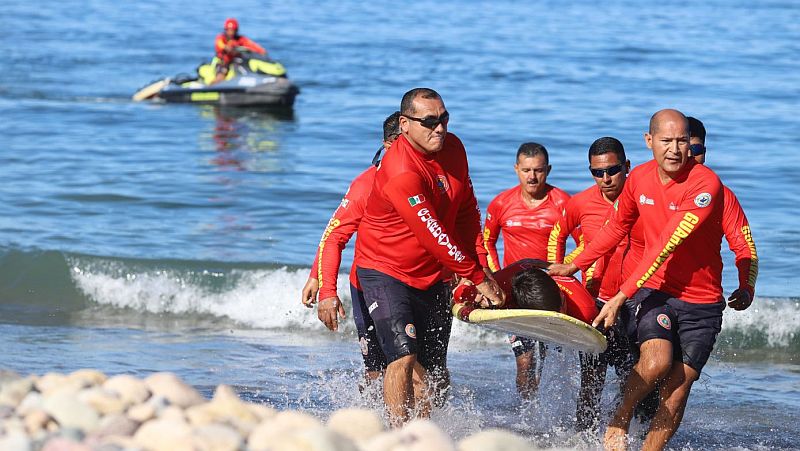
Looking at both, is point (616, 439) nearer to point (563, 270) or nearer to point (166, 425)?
point (563, 270)

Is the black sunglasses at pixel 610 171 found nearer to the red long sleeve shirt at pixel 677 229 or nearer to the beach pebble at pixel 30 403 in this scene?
the red long sleeve shirt at pixel 677 229

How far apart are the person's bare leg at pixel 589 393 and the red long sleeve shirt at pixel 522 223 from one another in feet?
3.17

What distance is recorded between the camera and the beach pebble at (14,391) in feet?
15.6

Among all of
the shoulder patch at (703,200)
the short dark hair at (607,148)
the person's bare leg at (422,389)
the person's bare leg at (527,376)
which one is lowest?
the person's bare leg at (527,376)

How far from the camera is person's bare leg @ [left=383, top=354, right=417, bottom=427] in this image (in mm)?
6383

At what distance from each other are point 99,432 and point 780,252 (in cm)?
1031

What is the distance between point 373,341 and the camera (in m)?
6.89

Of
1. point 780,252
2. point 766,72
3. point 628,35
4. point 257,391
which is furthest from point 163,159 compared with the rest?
point 628,35

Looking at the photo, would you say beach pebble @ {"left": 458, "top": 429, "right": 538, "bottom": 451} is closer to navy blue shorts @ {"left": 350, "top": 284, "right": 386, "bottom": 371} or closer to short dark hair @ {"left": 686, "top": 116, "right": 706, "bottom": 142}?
navy blue shorts @ {"left": 350, "top": 284, "right": 386, "bottom": 371}

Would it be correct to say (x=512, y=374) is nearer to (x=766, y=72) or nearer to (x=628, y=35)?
(x=766, y=72)

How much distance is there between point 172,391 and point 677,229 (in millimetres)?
2713

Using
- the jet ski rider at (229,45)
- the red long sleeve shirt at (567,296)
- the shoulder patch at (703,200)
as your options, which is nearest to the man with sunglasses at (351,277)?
the red long sleeve shirt at (567,296)

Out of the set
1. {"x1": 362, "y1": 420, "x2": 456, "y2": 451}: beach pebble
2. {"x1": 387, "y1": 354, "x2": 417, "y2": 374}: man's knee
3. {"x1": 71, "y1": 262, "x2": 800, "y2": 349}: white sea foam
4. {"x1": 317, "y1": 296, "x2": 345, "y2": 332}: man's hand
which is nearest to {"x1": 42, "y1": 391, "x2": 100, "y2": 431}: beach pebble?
{"x1": 362, "y1": 420, "x2": 456, "y2": 451}: beach pebble

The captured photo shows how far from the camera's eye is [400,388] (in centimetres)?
638
